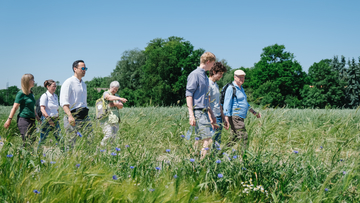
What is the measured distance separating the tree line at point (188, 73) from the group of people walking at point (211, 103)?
31.2m

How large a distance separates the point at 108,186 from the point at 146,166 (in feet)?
2.61

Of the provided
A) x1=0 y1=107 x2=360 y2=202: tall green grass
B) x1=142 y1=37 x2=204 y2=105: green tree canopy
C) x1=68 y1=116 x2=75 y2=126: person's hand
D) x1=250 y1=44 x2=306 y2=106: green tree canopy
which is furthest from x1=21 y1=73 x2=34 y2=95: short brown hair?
x1=250 y1=44 x2=306 y2=106: green tree canopy

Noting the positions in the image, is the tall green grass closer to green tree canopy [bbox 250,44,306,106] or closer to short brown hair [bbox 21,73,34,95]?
short brown hair [bbox 21,73,34,95]

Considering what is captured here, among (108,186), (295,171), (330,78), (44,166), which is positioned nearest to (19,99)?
(44,166)

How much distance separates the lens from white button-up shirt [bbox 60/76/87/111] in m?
3.91

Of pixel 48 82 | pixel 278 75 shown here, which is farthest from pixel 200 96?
pixel 278 75

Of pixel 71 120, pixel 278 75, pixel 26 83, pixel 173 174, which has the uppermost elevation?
pixel 278 75

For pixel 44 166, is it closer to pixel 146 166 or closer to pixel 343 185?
pixel 146 166

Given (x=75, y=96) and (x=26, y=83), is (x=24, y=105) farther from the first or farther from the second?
(x=75, y=96)

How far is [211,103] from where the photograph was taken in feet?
14.0

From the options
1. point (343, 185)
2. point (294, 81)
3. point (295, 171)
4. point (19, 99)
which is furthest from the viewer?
point (294, 81)

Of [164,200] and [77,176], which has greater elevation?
[77,176]

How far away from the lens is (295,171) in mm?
2738

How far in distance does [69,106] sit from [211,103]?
7.58 feet
